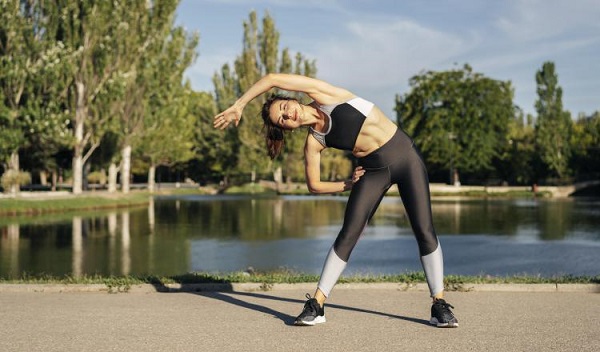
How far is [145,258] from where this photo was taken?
50.6 feet

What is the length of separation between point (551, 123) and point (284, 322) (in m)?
67.5

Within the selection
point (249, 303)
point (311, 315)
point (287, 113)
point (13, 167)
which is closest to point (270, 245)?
point (249, 303)

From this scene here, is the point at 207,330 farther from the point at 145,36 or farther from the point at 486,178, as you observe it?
the point at 486,178

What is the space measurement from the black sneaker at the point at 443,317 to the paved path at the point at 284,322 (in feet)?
0.22

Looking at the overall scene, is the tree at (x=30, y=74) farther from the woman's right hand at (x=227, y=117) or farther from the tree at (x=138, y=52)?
the woman's right hand at (x=227, y=117)

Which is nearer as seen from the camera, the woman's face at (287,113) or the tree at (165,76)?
the woman's face at (287,113)

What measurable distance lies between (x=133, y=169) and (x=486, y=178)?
40508mm

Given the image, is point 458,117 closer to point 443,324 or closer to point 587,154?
point 587,154

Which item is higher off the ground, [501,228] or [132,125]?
[132,125]

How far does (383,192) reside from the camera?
5566 mm

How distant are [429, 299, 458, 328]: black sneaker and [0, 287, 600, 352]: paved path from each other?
0.07 metres

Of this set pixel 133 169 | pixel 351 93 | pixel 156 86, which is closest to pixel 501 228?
pixel 351 93

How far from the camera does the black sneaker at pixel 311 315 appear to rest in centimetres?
532

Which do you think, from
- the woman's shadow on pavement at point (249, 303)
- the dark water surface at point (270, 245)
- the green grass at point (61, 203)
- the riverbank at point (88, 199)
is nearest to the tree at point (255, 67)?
the riverbank at point (88, 199)
